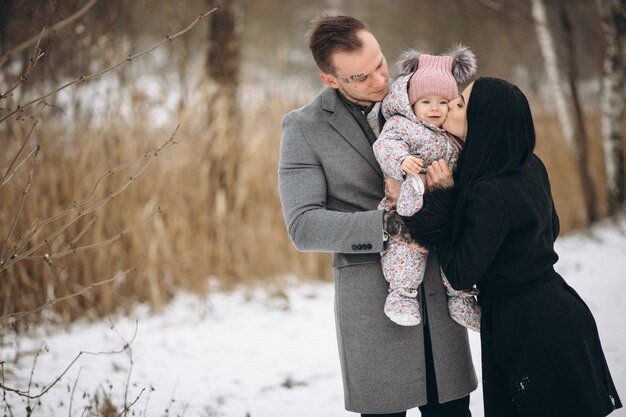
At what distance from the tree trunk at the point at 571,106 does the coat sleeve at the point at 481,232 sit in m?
5.18

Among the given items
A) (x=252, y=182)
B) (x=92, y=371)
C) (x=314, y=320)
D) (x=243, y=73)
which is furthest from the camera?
(x=243, y=73)

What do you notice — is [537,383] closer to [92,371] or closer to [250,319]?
[92,371]

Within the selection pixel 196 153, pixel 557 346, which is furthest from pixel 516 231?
pixel 196 153

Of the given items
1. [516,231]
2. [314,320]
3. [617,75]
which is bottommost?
[516,231]

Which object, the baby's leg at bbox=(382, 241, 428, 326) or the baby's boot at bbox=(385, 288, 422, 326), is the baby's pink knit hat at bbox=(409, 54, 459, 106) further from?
the baby's boot at bbox=(385, 288, 422, 326)

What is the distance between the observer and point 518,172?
70.9 inches

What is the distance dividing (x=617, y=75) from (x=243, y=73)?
4283 millimetres

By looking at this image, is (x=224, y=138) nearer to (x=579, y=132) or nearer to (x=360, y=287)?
(x=360, y=287)

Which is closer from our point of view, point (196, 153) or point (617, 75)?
Answer: point (196, 153)

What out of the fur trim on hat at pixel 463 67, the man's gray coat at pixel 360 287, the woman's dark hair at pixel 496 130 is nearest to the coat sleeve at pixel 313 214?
the man's gray coat at pixel 360 287

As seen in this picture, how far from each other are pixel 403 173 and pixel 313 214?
0.33m

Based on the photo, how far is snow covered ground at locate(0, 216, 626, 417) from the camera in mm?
3260

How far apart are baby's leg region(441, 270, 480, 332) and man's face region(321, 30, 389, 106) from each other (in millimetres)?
685

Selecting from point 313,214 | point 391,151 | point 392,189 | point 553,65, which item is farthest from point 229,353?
point 553,65
